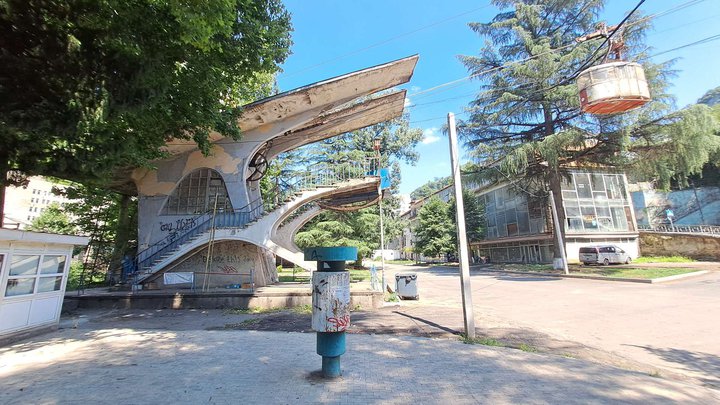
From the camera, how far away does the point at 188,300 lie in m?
13.4

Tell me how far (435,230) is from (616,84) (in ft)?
113

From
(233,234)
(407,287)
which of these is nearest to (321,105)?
(233,234)

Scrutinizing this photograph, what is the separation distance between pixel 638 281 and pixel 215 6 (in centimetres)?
2213

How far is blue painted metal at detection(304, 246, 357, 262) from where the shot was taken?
486 cm

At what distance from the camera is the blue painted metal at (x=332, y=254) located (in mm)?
4859

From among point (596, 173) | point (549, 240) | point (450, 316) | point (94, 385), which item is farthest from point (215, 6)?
point (596, 173)

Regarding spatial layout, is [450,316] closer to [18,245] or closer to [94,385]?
[94,385]

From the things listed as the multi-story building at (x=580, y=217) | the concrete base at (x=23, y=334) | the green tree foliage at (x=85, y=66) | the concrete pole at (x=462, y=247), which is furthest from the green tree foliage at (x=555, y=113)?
the concrete base at (x=23, y=334)

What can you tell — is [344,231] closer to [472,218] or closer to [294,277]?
[294,277]

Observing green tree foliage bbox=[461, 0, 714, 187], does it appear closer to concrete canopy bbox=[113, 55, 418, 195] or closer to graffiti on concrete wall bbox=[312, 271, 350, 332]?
concrete canopy bbox=[113, 55, 418, 195]

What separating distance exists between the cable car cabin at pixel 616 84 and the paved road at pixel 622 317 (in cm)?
569

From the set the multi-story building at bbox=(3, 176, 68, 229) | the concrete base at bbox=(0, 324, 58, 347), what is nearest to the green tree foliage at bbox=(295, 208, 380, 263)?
the concrete base at bbox=(0, 324, 58, 347)

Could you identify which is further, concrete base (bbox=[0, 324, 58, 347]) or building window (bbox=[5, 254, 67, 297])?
building window (bbox=[5, 254, 67, 297])

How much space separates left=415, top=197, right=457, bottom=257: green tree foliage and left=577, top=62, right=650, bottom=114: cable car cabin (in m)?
33.4
